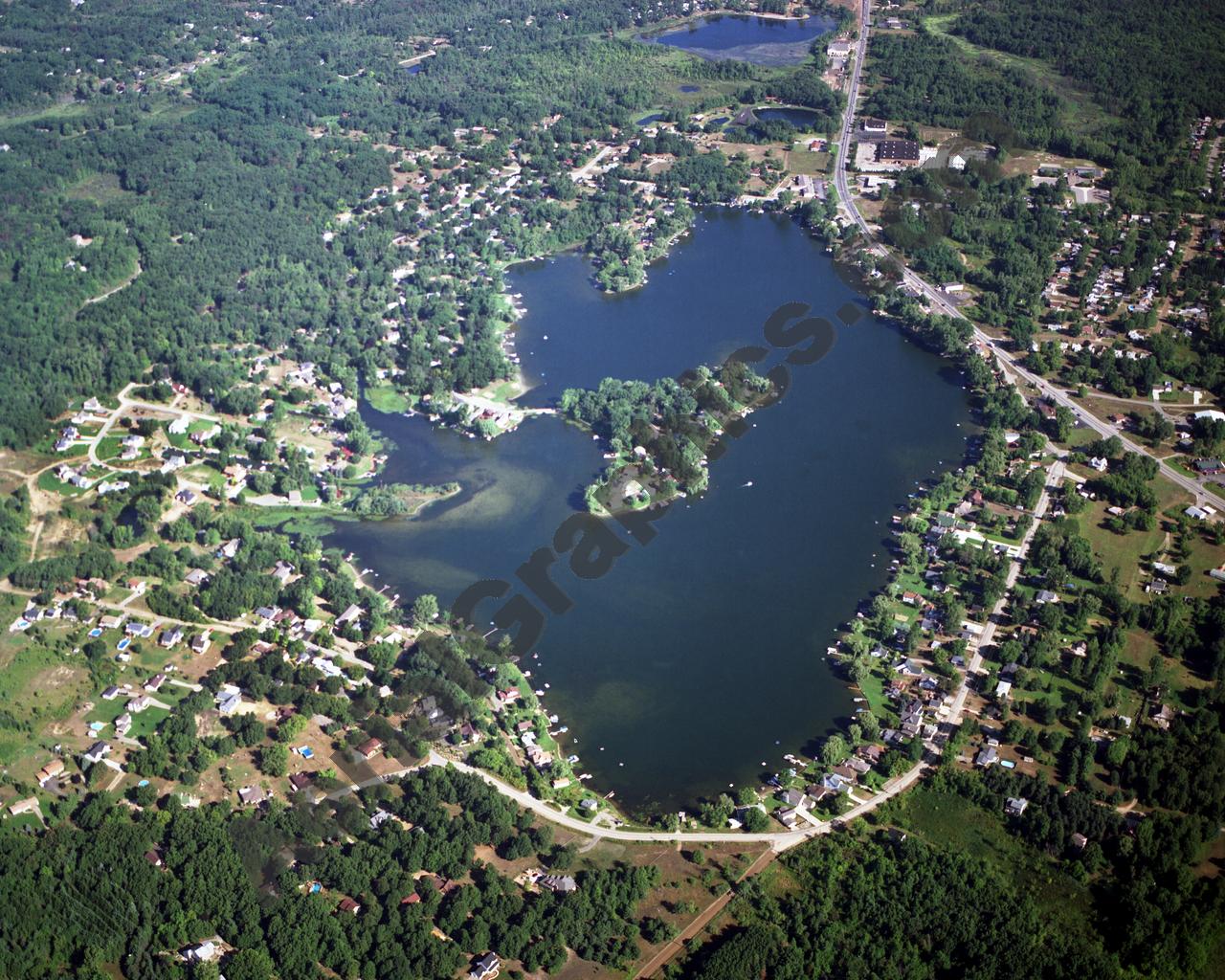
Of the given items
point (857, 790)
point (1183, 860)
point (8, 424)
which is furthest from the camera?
point (8, 424)

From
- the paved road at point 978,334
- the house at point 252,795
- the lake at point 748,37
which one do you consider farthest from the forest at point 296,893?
the lake at point 748,37

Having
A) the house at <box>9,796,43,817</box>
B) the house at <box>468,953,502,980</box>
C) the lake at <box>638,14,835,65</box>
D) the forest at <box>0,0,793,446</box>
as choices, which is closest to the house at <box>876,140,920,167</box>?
the forest at <box>0,0,793,446</box>

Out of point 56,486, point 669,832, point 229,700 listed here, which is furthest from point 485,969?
point 56,486

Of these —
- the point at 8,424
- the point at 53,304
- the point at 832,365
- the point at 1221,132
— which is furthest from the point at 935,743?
the point at 1221,132

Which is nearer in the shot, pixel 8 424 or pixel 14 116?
pixel 8 424

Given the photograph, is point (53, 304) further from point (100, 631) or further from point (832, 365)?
point (832, 365)

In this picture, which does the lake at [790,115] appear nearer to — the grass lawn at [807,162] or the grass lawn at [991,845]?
the grass lawn at [807,162]

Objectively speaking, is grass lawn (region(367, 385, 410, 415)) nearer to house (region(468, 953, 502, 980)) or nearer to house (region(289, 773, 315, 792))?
house (region(289, 773, 315, 792))
